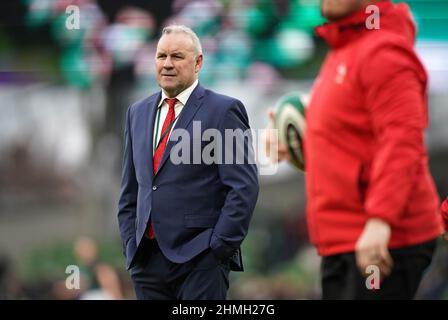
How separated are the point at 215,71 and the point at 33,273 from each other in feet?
11.8

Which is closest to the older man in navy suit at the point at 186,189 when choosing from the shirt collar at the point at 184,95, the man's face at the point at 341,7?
the shirt collar at the point at 184,95

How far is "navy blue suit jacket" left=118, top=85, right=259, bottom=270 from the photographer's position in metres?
3.66

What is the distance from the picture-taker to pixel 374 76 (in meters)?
2.88

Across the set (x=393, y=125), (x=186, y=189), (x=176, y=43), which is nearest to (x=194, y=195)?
(x=186, y=189)

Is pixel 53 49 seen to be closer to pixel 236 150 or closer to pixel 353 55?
pixel 236 150

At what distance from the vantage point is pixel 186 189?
145 inches

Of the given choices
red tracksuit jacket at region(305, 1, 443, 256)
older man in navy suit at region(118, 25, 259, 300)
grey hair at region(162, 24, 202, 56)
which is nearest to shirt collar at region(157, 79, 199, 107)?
older man in navy suit at region(118, 25, 259, 300)

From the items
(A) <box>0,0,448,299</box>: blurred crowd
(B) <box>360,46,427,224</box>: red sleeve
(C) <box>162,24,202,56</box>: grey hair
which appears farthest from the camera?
(A) <box>0,0,448,299</box>: blurred crowd

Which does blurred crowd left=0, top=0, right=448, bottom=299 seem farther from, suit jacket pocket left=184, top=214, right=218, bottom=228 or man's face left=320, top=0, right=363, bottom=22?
man's face left=320, top=0, right=363, bottom=22

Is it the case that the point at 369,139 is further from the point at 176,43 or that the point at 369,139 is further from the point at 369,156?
the point at 176,43

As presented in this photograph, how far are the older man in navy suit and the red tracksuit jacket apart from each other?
720mm

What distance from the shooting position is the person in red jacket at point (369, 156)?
2807 millimetres

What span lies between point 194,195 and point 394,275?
1.03 metres
